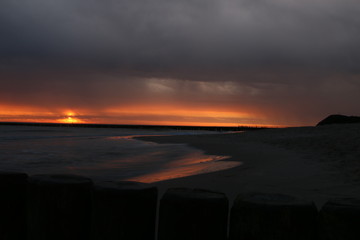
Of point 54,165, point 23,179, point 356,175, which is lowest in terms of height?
point 54,165

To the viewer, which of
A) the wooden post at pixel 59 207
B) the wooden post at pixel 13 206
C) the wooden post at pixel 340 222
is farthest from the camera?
the wooden post at pixel 13 206

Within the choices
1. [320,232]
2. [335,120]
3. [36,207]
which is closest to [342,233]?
[320,232]

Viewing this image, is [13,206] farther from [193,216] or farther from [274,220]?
[274,220]

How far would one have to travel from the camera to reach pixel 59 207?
7.09ft

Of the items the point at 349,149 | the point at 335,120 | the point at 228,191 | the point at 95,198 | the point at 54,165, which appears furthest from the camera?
the point at 335,120

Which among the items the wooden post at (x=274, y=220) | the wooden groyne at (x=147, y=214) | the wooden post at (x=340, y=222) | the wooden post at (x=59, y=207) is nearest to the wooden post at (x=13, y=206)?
the wooden groyne at (x=147, y=214)

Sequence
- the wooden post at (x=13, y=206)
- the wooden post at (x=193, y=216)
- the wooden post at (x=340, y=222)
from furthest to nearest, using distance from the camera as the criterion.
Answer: the wooden post at (x=13, y=206)
the wooden post at (x=193, y=216)
the wooden post at (x=340, y=222)

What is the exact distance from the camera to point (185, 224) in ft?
6.38

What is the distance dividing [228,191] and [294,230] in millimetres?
4142

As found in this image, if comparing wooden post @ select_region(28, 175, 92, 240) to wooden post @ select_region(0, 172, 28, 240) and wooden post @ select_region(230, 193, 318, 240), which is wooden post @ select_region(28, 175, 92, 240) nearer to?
wooden post @ select_region(0, 172, 28, 240)

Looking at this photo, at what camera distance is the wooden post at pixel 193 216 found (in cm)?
194

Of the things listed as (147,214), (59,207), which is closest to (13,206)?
(59,207)

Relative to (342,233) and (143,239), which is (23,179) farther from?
(342,233)

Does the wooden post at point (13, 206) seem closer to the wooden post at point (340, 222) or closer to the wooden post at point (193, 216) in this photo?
the wooden post at point (193, 216)
